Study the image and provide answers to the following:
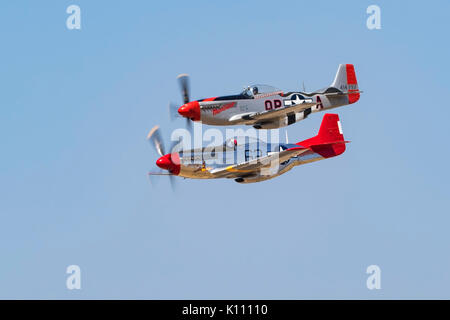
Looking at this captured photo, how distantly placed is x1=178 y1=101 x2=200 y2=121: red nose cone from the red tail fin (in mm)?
6198

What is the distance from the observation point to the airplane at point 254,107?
47406mm

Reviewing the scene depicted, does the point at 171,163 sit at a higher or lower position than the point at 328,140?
lower

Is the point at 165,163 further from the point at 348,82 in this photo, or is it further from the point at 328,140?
the point at 348,82

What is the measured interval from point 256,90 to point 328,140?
5.77 metres

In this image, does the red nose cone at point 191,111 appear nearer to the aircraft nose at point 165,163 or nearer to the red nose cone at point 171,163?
the red nose cone at point 171,163

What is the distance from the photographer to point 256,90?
48.1m

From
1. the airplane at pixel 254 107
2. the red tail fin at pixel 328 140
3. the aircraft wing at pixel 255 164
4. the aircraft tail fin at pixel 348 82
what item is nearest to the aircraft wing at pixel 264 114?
the airplane at pixel 254 107

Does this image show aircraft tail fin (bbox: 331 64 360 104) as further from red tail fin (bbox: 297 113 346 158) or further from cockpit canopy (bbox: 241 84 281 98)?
cockpit canopy (bbox: 241 84 281 98)

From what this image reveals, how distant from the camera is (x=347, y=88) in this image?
50.8 metres

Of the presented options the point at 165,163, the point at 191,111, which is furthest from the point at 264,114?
the point at 165,163
